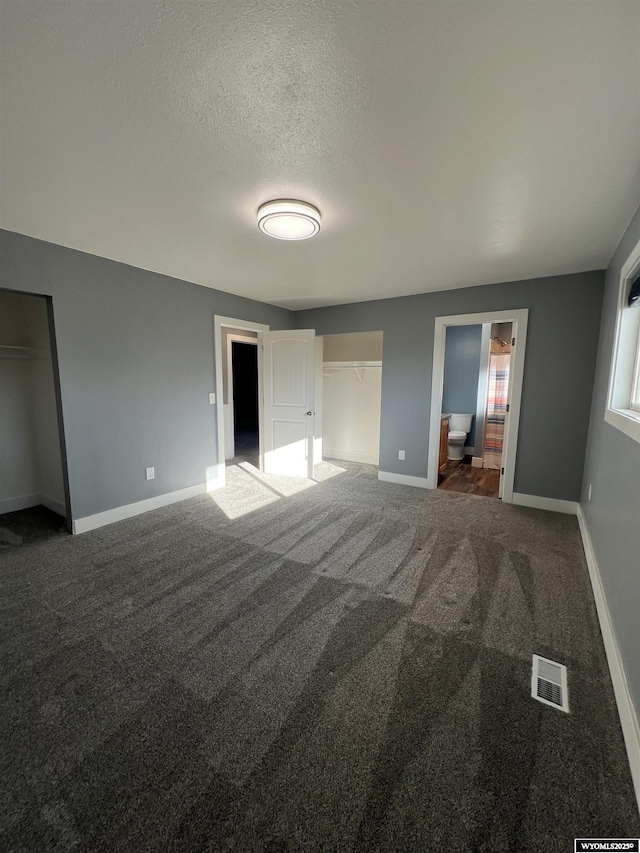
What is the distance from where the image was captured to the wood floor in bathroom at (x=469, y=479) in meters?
4.25

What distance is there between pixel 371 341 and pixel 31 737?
5.29 m

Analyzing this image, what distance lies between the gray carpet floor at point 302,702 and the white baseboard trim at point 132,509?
0.40 meters

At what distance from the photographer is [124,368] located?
10.6 feet

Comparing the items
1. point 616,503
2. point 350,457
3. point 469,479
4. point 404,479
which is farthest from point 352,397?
point 616,503

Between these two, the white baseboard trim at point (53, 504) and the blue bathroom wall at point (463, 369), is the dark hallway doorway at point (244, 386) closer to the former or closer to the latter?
the blue bathroom wall at point (463, 369)

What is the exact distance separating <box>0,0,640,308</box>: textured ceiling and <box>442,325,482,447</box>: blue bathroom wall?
10.0ft

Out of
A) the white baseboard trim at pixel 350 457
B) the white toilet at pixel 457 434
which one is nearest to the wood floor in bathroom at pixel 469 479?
the white toilet at pixel 457 434

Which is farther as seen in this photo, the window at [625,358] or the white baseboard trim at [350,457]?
the white baseboard trim at [350,457]

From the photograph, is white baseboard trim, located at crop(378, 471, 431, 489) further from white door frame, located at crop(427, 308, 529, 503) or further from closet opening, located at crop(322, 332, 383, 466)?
closet opening, located at crop(322, 332, 383, 466)

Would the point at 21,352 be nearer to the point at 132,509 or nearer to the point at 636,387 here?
the point at 132,509

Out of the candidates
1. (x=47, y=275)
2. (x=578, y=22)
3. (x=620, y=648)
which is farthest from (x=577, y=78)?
(x=47, y=275)

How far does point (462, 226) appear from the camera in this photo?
7.64 feet

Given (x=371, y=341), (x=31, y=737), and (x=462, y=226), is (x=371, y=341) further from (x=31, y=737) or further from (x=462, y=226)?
(x=31, y=737)

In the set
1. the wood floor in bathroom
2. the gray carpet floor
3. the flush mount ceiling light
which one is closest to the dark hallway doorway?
the wood floor in bathroom
